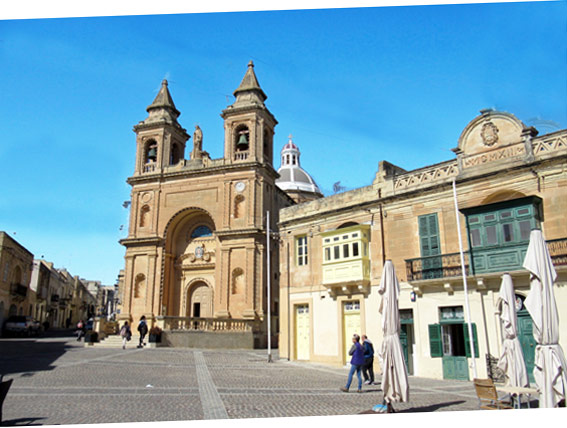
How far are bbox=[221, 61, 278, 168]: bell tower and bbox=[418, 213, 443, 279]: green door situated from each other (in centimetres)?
1963

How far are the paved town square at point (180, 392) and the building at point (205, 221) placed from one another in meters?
14.6

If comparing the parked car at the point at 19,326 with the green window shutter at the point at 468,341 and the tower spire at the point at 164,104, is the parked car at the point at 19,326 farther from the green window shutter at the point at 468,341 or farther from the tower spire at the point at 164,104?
the green window shutter at the point at 468,341

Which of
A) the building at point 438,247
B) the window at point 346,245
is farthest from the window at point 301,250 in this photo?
the window at point 346,245

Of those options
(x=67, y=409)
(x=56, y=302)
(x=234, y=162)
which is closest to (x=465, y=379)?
(x=67, y=409)

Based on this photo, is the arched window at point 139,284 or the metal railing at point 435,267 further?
the arched window at point 139,284

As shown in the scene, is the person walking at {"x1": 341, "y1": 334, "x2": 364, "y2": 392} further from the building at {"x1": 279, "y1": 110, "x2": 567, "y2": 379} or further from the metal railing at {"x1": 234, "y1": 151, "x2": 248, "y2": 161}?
the metal railing at {"x1": 234, "y1": 151, "x2": 248, "y2": 161}

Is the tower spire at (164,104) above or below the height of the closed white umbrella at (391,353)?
above

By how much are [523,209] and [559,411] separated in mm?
8817

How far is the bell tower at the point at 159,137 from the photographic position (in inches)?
1601

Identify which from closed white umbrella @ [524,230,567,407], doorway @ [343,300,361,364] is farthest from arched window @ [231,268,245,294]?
closed white umbrella @ [524,230,567,407]

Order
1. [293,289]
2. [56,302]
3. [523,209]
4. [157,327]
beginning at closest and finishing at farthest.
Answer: [523,209], [293,289], [157,327], [56,302]

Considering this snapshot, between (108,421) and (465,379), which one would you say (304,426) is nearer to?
(108,421)

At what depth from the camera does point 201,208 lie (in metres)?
38.3

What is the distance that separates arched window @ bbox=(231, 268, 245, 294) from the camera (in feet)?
117
